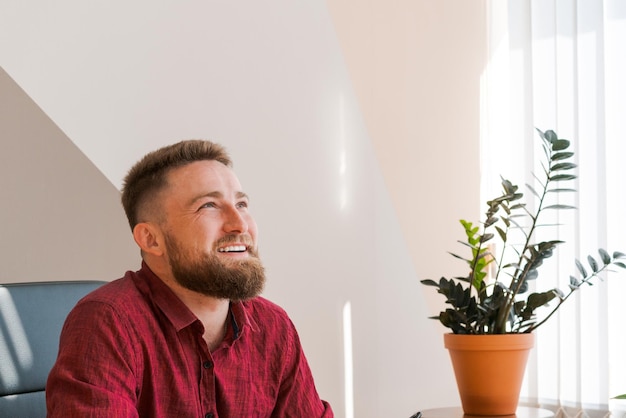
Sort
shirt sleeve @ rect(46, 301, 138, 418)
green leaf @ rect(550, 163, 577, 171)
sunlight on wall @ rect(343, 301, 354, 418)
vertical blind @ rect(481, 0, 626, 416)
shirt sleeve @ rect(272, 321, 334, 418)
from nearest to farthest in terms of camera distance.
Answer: shirt sleeve @ rect(46, 301, 138, 418), shirt sleeve @ rect(272, 321, 334, 418), green leaf @ rect(550, 163, 577, 171), vertical blind @ rect(481, 0, 626, 416), sunlight on wall @ rect(343, 301, 354, 418)

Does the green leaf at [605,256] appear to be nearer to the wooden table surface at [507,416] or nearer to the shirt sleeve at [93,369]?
the wooden table surface at [507,416]

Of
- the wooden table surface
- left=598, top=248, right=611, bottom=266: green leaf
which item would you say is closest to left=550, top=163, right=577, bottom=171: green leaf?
left=598, top=248, right=611, bottom=266: green leaf

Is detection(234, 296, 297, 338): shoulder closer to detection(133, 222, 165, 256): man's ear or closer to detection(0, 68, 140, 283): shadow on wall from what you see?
detection(133, 222, 165, 256): man's ear

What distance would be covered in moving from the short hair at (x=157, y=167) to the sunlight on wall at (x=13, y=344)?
28 cm

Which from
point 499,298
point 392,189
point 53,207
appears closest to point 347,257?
point 392,189

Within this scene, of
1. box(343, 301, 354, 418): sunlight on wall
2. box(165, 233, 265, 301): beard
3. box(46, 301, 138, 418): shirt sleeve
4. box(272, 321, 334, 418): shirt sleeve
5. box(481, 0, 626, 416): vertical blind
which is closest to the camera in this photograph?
box(46, 301, 138, 418): shirt sleeve

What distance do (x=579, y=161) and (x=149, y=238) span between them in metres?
1.73

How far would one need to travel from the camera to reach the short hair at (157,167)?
4.72 feet

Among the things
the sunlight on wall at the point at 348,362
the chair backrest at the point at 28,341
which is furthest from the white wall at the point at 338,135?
the chair backrest at the point at 28,341

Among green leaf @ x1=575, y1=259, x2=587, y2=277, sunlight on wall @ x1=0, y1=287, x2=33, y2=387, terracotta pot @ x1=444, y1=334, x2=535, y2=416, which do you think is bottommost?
terracotta pot @ x1=444, y1=334, x2=535, y2=416

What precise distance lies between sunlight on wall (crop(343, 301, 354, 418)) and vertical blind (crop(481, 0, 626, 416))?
24.3 inches

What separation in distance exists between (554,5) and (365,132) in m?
0.81

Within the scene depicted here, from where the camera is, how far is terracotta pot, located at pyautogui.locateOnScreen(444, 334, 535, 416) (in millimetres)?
2408

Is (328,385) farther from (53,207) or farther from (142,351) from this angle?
(142,351)
